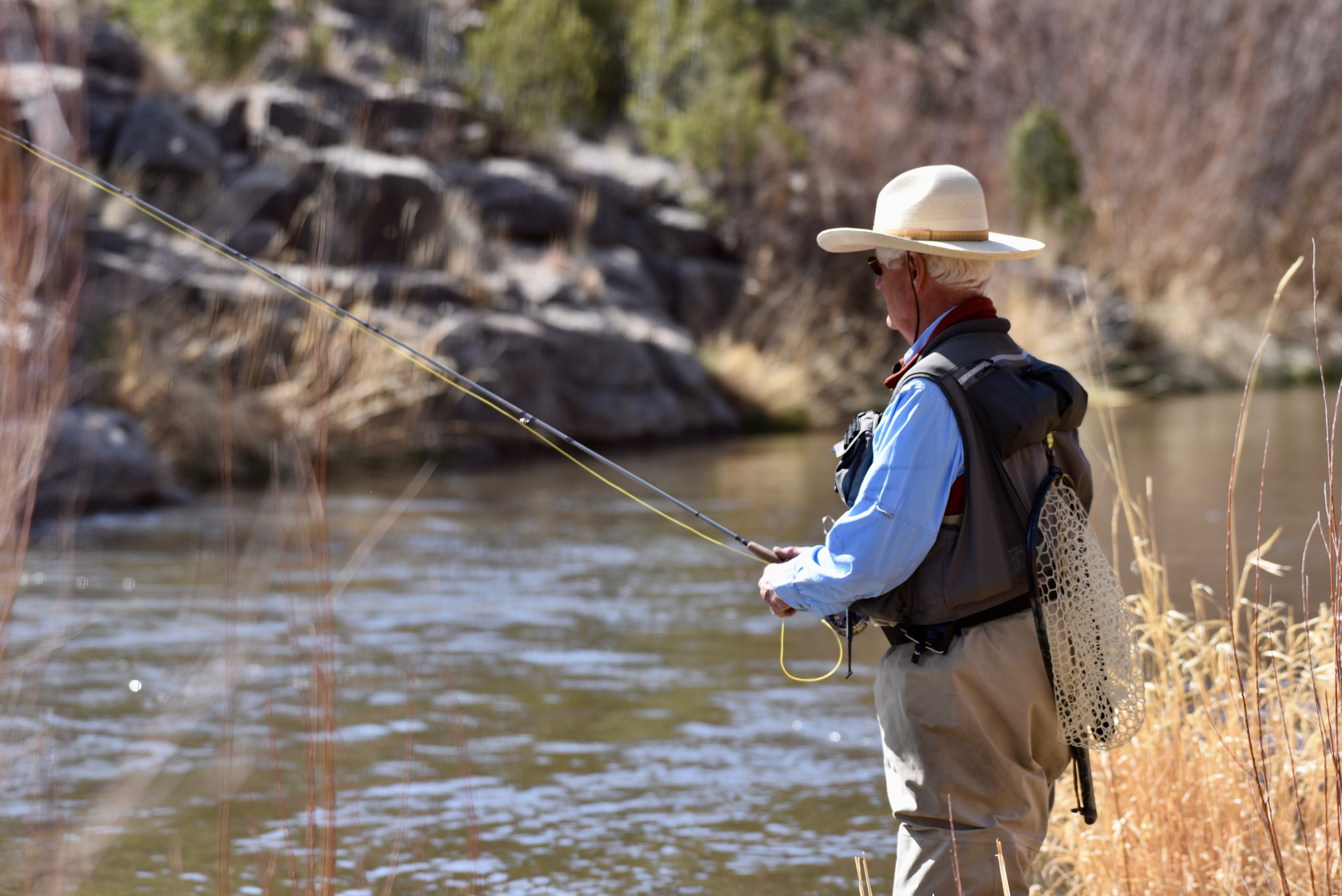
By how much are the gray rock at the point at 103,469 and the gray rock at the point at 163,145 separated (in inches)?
180

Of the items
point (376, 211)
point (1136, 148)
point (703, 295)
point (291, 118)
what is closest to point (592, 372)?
point (376, 211)

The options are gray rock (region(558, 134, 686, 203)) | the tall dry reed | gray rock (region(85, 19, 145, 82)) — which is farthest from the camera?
gray rock (region(558, 134, 686, 203))

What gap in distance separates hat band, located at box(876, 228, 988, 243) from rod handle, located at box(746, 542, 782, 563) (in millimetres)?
663

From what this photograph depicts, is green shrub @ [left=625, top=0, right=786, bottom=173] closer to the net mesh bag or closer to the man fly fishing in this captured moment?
the man fly fishing

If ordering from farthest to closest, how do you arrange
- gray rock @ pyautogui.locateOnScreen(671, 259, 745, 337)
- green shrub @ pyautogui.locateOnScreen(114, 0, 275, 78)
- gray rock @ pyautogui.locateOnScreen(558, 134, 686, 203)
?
gray rock @ pyautogui.locateOnScreen(558, 134, 686, 203) → gray rock @ pyautogui.locateOnScreen(671, 259, 745, 337) → green shrub @ pyautogui.locateOnScreen(114, 0, 275, 78)

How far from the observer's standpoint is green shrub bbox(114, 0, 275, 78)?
60.0 ft

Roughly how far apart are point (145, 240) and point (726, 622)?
8.13 meters

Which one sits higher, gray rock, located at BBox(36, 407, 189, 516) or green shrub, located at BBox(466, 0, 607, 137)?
green shrub, located at BBox(466, 0, 607, 137)

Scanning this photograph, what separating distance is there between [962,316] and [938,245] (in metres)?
0.14

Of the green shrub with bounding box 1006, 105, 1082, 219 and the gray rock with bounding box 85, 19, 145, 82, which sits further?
the green shrub with bounding box 1006, 105, 1082, 219

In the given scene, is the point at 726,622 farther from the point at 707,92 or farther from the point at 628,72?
the point at 628,72

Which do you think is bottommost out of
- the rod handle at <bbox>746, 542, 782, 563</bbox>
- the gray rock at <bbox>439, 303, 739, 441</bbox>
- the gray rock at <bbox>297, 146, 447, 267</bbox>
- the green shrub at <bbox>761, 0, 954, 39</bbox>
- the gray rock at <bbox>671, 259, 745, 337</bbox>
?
the rod handle at <bbox>746, 542, 782, 563</bbox>

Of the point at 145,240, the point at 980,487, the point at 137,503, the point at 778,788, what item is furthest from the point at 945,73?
the point at 980,487

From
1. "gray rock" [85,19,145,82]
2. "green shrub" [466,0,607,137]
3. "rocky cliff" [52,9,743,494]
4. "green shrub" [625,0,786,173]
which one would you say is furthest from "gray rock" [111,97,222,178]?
"green shrub" [625,0,786,173]
